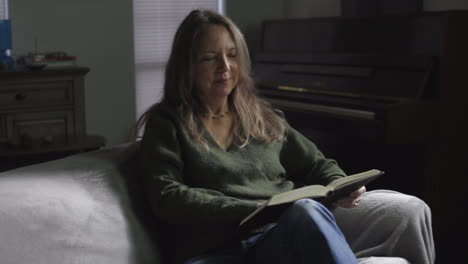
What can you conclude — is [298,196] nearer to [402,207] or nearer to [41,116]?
[402,207]

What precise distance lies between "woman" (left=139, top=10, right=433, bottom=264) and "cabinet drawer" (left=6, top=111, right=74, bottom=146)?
195 centimetres

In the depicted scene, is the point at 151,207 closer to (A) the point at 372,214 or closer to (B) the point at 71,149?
(A) the point at 372,214

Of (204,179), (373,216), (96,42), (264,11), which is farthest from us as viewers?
(264,11)

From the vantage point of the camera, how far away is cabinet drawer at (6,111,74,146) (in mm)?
3799

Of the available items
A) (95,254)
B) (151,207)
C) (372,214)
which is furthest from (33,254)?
(372,214)

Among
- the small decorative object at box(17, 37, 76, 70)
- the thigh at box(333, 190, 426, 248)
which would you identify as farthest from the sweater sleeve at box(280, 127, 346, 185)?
the small decorative object at box(17, 37, 76, 70)

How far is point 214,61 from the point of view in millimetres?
2018

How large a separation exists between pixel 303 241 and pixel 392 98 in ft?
6.83

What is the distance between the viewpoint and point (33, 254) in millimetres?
1584

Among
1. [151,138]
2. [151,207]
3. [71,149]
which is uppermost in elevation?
[151,138]

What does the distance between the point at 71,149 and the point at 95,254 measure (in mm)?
2259

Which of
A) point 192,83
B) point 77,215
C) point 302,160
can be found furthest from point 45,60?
point 77,215

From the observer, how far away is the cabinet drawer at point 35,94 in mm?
3725

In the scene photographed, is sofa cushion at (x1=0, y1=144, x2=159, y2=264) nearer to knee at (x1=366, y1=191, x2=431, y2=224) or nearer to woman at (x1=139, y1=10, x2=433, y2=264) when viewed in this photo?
woman at (x1=139, y1=10, x2=433, y2=264)
